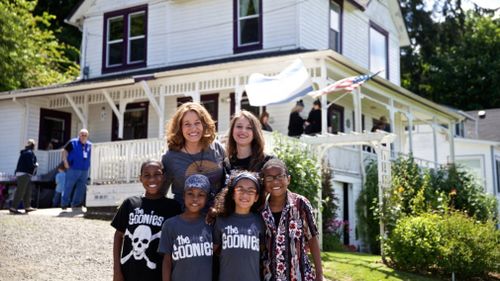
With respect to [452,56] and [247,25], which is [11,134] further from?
[452,56]

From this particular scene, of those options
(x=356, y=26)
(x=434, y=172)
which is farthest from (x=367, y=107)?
(x=434, y=172)

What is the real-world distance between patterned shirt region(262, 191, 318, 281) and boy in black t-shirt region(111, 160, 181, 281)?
786mm

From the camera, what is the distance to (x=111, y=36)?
22078 millimetres

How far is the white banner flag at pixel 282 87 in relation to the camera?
527 inches

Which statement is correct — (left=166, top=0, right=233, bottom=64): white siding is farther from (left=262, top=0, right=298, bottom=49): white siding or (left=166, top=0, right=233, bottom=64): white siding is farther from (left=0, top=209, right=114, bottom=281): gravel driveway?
(left=0, top=209, right=114, bottom=281): gravel driveway

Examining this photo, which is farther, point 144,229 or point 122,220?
point 122,220

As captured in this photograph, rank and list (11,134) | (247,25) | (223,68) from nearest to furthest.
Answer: (223,68) < (247,25) < (11,134)

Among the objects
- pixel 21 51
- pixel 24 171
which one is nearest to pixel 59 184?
pixel 24 171

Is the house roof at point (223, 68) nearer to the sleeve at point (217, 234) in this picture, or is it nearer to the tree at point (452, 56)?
the sleeve at point (217, 234)

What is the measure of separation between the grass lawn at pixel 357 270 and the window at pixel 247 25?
8.71 m

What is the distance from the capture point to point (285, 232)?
15.8 feet

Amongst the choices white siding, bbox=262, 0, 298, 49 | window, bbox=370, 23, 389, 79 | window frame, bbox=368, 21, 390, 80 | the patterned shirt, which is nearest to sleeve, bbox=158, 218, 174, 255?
the patterned shirt

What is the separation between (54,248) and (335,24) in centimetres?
1327

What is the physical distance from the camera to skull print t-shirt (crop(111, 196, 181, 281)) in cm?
480
